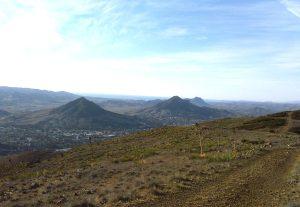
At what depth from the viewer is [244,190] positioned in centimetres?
2219

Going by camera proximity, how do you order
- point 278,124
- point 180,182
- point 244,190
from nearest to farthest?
1. point 244,190
2. point 180,182
3. point 278,124

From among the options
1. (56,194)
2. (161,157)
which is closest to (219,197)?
(56,194)

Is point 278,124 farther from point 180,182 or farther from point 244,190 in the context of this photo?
point 244,190

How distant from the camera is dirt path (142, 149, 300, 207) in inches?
782

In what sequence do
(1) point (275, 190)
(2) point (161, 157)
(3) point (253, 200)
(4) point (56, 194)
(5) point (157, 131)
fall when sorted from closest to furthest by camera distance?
(3) point (253, 200), (1) point (275, 190), (4) point (56, 194), (2) point (161, 157), (5) point (157, 131)

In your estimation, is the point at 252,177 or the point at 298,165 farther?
the point at 298,165

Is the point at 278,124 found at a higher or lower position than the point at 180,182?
higher

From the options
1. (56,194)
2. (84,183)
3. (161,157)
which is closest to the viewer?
(56,194)

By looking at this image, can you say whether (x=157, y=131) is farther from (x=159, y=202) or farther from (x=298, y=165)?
(x=159, y=202)

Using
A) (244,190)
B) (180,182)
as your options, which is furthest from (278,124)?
(244,190)

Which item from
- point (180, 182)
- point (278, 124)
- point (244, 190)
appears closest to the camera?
point (244, 190)

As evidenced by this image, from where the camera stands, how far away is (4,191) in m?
29.1

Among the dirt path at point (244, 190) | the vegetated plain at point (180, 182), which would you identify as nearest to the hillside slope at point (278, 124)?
the vegetated plain at point (180, 182)

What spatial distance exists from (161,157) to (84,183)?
12148 mm
